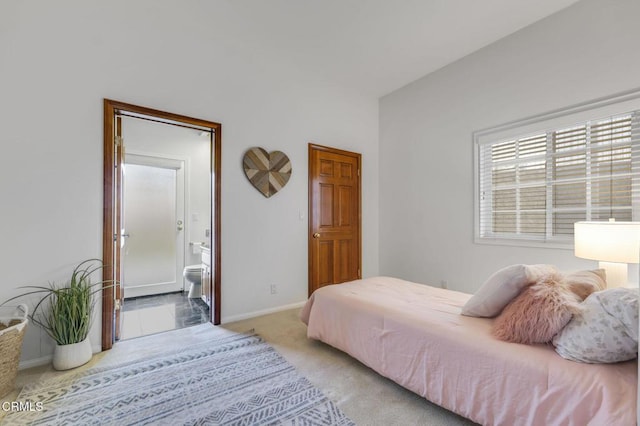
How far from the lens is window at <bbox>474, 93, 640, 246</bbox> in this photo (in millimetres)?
2352

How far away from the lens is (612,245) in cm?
192

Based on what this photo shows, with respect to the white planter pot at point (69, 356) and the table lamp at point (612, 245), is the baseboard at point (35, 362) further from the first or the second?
the table lamp at point (612, 245)

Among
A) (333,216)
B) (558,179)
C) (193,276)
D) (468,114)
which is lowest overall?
(193,276)

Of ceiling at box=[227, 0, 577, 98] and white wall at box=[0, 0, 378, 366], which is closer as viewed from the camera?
white wall at box=[0, 0, 378, 366]

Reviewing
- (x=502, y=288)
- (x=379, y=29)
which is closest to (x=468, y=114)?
(x=379, y=29)

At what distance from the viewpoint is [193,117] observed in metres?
2.79

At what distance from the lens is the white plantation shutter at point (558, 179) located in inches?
92.6

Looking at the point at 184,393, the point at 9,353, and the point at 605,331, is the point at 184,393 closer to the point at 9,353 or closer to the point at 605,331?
the point at 9,353

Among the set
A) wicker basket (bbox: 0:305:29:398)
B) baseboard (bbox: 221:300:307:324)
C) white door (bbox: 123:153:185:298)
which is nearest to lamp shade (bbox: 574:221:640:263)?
baseboard (bbox: 221:300:307:324)

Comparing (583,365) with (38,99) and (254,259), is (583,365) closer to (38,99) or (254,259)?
(254,259)

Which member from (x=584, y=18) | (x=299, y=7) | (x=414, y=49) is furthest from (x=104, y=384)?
(x=584, y=18)

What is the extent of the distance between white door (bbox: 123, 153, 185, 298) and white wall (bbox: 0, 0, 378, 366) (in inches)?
72.6

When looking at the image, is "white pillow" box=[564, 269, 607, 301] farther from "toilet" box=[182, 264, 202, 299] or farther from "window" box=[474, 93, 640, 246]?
"toilet" box=[182, 264, 202, 299]

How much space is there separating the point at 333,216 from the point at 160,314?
245 cm
